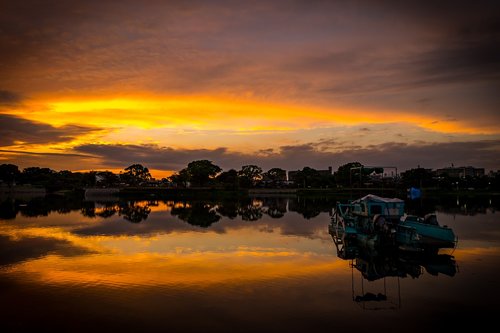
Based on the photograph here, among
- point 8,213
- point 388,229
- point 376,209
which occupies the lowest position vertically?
point 8,213

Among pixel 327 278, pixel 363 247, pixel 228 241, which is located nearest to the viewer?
pixel 327 278

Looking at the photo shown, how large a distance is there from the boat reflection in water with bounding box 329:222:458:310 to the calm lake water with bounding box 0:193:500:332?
0.12 metres

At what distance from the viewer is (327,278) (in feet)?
77.1

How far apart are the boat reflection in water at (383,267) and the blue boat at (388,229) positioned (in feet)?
1.55

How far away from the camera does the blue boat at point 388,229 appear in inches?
1240

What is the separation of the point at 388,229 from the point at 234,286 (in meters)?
15.6

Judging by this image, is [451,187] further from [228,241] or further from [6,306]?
[6,306]

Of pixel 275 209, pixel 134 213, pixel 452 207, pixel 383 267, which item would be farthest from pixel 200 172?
pixel 383 267

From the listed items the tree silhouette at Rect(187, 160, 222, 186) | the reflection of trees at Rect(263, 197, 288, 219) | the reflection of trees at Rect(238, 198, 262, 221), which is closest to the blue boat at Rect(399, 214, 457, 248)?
the reflection of trees at Rect(238, 198, 262, 221)

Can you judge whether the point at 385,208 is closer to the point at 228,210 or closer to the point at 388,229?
the point at 388,229

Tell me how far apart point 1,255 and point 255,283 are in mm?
21397

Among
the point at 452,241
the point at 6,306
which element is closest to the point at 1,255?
the point at 6,306

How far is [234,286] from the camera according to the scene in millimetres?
21703

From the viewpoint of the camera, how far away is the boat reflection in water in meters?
20.0
